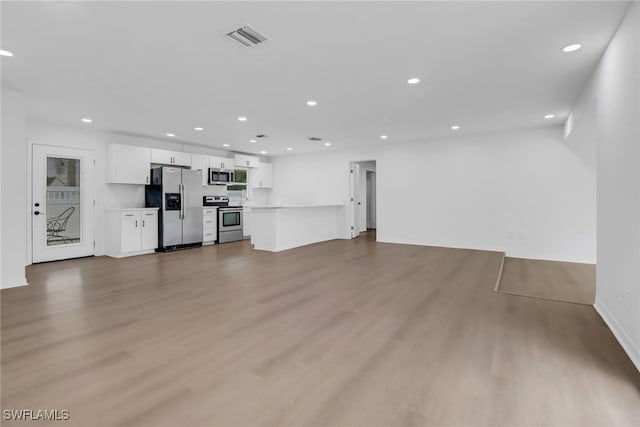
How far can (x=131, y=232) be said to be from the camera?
6.15m

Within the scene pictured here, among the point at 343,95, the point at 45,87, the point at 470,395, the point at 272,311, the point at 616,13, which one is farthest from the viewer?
the point at 343,95

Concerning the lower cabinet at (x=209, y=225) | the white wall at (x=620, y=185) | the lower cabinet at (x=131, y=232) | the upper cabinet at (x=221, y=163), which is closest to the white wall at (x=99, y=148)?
the lower cabinet at (x=131, y=232)

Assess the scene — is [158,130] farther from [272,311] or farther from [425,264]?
[425,264]

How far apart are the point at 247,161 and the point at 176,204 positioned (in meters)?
2.64

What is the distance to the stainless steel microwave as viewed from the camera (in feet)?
25.6

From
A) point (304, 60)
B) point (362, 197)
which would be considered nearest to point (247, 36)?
point (304, 60)

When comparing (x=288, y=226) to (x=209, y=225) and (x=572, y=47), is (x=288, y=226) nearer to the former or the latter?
(x=209, y=225)

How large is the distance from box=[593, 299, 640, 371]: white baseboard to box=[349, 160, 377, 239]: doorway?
5820 mm

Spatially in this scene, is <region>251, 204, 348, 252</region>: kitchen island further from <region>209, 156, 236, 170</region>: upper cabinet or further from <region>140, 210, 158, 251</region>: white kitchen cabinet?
<region>140, 210, 158, 251</region>: white kitchen cabinet

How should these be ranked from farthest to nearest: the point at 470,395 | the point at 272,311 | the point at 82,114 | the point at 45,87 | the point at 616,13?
the point at 82,114
the point at 45,87
the point at 272,311
the point at 616,13
the point at 470,395

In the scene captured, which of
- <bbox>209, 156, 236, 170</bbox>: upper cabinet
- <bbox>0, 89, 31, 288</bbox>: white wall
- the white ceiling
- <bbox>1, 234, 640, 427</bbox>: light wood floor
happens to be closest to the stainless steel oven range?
<bbox>209, 156, 236, 170</bbox>: upper cabinet

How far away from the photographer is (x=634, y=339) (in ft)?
7.01

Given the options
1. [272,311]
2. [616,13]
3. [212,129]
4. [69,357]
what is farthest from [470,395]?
[212,129]

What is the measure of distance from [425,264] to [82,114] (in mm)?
6198
